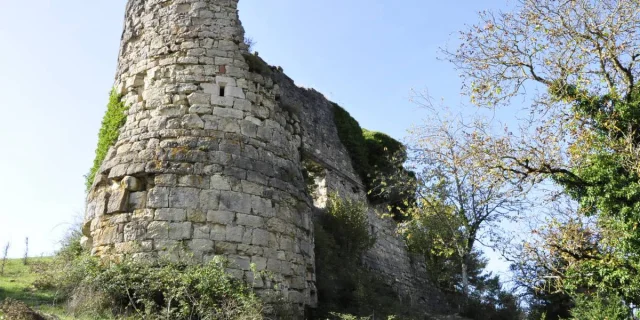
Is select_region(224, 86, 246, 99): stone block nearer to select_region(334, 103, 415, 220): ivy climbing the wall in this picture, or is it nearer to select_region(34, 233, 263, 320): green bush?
select_region(34, 233, 263, 320): green bush

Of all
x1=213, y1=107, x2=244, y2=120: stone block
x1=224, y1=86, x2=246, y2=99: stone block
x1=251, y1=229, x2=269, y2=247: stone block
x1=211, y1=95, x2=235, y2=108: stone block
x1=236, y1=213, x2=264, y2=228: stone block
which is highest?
x1=224, y1=86, x2=246, y2=99: stone block

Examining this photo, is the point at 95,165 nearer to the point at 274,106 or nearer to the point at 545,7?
the point at 274,106

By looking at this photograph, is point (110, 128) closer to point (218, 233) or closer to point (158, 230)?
point (158, 230)

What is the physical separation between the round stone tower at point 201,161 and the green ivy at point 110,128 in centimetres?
17

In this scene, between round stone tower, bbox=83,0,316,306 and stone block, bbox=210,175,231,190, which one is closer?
round stone tower, bbox=83,0,316,306

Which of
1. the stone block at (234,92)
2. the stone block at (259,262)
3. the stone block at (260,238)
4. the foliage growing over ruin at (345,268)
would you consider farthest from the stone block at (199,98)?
the foliage growing over ruin at (345,268)

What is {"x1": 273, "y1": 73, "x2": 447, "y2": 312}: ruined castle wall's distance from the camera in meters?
13.6

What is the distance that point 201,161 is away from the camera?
7273 mm

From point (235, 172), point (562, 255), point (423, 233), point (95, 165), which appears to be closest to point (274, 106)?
point (235, 172)

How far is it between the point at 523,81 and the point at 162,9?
607 centimetres

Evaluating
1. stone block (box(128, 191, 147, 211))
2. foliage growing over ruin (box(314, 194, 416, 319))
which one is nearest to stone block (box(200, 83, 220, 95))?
stone block (box(128, 191, 147, 211))

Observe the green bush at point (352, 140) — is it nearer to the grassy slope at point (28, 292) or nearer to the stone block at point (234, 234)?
the stone block at point (234, 234)

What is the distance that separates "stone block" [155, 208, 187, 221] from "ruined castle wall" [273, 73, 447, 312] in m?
6.41

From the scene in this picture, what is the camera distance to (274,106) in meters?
8.41
